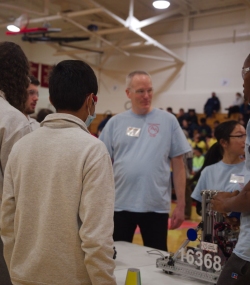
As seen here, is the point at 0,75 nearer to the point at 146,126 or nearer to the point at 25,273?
the point at 25,273

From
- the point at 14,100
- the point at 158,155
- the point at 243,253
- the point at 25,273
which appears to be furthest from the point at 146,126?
the point at 25,273

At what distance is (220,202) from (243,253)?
233 mm

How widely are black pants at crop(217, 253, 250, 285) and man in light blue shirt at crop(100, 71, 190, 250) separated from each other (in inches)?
49.7

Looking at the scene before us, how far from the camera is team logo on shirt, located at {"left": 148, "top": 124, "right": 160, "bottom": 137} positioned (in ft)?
10.0

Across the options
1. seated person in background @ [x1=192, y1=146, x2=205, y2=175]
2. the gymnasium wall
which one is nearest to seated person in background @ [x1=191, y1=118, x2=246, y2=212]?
seated person in background @ [x1=192, y1=146, x2=205, y2=175]

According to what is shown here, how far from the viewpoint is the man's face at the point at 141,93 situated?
3113 mm

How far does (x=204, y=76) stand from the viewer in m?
13.3

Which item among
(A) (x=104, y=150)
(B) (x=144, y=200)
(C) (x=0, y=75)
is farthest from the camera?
(B) (x=144, y=200)

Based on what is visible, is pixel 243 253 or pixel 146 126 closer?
pixel 243 253

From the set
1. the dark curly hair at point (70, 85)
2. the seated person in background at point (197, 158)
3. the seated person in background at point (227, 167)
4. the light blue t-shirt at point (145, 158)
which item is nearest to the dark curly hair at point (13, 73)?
the dark curly hair at point (70, 85)

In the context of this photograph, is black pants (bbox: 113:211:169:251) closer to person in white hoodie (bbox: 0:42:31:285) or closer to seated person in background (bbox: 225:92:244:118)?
person in white hoodie (bbox: 0:42:31:285)

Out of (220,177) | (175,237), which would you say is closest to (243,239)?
(220,177)

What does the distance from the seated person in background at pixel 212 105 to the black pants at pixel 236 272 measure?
1148 centimetres

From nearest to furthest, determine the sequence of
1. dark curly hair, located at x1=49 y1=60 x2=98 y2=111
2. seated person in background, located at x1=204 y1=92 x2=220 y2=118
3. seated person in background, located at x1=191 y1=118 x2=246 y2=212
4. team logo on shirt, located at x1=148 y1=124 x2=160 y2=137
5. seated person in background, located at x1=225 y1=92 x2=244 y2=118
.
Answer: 1. dark curly hair, located at x1=49 y1=60 x2=98 y2=111
2. seated person in background, located at x1=191 y1=118 x2=246 y2=212
3. team logo on shirt, located at x1=148 y1=124 x2=160 y2=137
4. seated person in background, located at x1=225 y1=92 x2=244 y2=118
5. seated person in background, located at x1=204 y1=92 x2=220 y2=118
